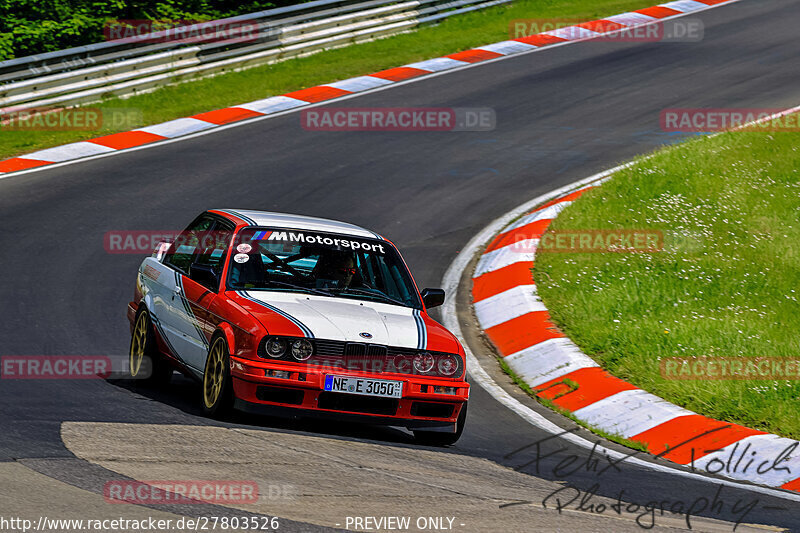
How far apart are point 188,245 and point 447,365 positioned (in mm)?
2641

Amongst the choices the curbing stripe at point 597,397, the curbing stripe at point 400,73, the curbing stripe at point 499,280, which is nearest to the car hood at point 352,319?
the curbing stripe at point 597,397

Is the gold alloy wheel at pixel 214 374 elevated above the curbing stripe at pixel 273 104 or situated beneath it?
situated beneath

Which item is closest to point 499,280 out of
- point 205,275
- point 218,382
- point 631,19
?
point 205,275

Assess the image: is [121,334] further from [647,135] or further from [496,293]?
[647,135]

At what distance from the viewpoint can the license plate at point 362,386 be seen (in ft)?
23.4

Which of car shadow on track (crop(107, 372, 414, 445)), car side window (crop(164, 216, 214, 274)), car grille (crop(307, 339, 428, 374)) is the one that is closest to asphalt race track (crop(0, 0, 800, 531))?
car shadow on track (crop(107, 372, 414, 445))

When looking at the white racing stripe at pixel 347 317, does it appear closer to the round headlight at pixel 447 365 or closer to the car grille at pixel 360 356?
the car grille at pixel 360 356

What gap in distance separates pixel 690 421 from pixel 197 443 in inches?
152

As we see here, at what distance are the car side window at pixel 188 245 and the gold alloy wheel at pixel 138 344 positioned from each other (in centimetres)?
51

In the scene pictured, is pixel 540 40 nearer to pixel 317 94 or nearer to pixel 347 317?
pixel 317 94

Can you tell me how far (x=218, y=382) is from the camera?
7387mm

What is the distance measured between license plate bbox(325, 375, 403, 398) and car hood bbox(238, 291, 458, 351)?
10.3 inches

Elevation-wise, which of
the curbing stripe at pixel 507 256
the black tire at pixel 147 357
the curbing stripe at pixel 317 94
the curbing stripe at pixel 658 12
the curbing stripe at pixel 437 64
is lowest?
the curbing stripe at pixel 507 256

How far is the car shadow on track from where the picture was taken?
24.0 feet
